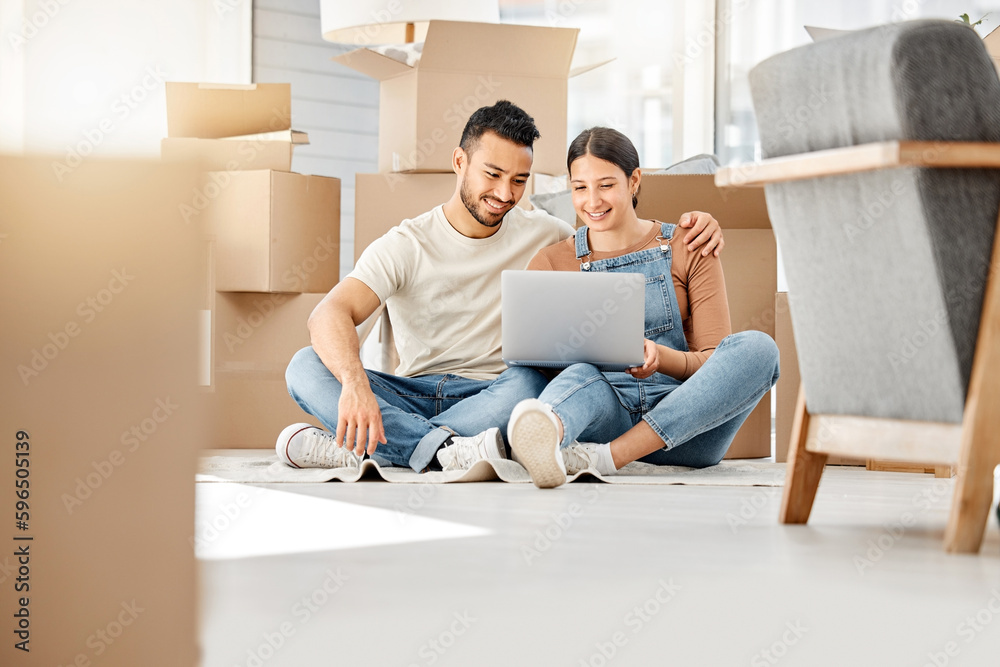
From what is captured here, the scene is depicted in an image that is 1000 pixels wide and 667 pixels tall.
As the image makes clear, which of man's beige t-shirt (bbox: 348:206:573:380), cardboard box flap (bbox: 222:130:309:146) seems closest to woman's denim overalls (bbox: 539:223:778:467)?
man's beige t-shirt (bbox: 348:206:573:380)

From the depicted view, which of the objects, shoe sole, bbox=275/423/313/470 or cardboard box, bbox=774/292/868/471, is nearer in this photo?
shoe sole, bbox=275/423/313/470

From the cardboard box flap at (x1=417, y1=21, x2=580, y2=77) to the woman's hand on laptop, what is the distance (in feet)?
3.42

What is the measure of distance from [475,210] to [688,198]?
650 millimetres

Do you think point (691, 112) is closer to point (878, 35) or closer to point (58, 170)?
point (878, 35)

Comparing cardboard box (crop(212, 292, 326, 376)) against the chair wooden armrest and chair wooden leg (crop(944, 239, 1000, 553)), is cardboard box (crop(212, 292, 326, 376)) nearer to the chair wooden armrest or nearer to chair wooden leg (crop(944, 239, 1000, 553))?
the chair wooden armrest

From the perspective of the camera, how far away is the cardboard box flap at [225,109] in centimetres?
281

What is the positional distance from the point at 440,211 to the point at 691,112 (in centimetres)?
213

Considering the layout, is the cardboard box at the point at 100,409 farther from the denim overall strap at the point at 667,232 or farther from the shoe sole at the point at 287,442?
the denim overall strap at the point at 667,232

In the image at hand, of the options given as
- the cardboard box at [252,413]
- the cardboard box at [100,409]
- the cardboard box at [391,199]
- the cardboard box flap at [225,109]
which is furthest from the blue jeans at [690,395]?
the cardboard box at [100,409]

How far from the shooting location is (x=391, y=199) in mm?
2783

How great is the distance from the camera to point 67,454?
464 millimetres

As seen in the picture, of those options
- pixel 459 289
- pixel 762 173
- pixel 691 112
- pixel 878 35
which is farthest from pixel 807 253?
pixel 691 112

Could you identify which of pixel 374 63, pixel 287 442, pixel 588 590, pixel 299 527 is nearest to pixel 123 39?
pixel 374 63

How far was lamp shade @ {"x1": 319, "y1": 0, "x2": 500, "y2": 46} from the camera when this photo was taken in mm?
2871
